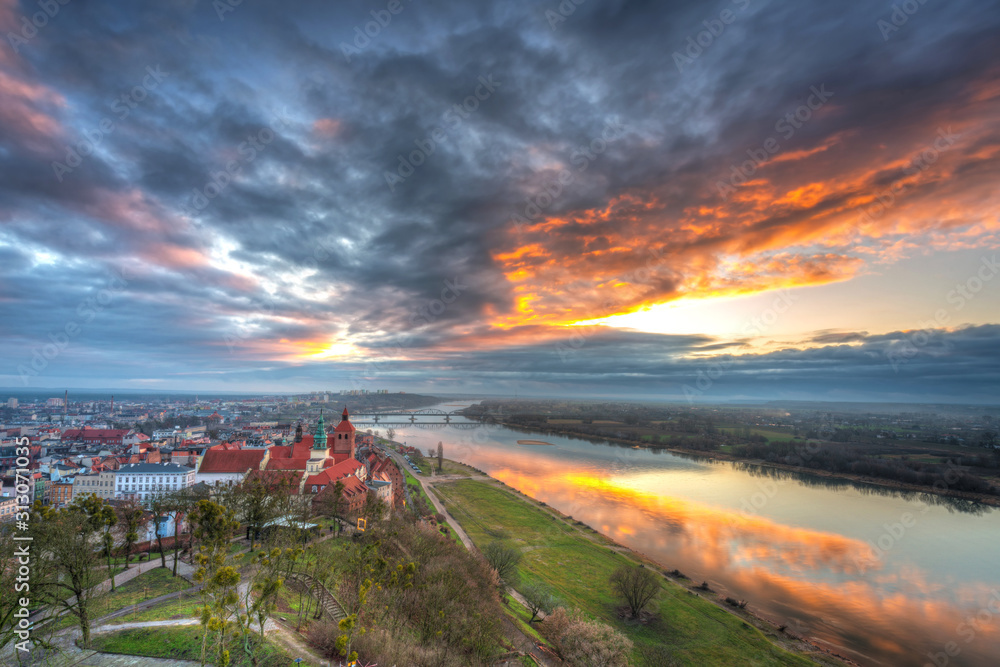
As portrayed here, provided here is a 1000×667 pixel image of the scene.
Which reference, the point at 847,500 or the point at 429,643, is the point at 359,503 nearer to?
the point at 429,643

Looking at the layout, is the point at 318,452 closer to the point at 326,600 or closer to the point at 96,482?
the point at 96,482

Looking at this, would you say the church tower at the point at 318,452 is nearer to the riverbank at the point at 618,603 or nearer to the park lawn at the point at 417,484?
the park lawn at the point at 417,484

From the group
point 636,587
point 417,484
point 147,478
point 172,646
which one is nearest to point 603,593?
point 636,587

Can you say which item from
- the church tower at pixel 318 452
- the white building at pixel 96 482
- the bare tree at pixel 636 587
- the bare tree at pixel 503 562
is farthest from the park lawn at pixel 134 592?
the white building at pixel 96 482

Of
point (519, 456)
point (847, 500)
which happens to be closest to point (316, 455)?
point (519, 456)

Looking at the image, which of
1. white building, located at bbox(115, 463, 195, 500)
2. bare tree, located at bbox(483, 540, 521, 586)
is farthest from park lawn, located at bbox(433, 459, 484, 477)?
bare tree, located at bbox(483, 540, 521, 586)

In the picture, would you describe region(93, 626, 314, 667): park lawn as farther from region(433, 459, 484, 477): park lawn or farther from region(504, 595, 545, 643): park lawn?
region(433, 459, 484, 477): park lawn
